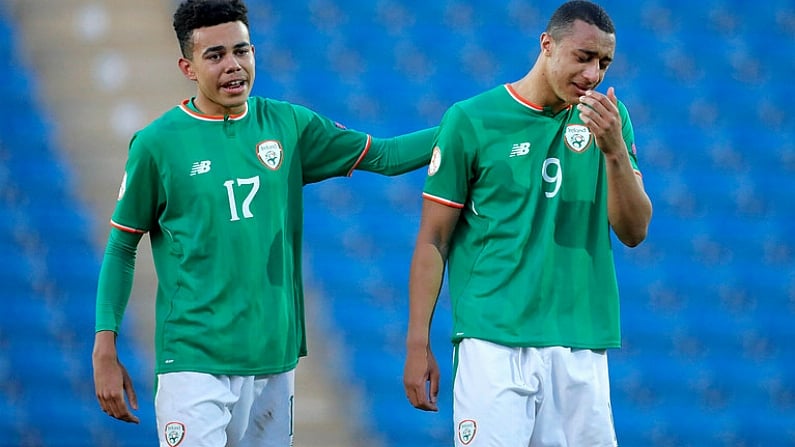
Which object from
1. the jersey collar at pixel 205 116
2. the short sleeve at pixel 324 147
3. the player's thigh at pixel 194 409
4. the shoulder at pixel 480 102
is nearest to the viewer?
the player's thigh at pixel 194 409

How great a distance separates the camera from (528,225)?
3.85 metres

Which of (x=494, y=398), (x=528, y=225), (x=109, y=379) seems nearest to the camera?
(x=494, y=398)

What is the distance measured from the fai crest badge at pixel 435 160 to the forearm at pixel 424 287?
0.23 meters

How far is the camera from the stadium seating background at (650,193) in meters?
A: 5.87

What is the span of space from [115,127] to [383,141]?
2.29m

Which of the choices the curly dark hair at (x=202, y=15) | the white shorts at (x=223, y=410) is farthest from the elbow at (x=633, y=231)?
the curly dark hair at (x=202, y=15)

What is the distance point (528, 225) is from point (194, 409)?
114 cm

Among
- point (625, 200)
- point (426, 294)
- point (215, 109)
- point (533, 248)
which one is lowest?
point (426, 294)

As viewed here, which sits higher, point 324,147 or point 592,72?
point 592,72

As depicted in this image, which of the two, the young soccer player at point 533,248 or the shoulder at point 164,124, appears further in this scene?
the shoulder at point 164,124

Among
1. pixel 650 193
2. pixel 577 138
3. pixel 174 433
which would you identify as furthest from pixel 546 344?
pixel 650 193

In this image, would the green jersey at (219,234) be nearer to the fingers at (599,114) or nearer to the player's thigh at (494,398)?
the player's thigh at (494,398)

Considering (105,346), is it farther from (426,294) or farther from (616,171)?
(616,171)

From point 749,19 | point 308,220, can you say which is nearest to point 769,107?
point 749,19
